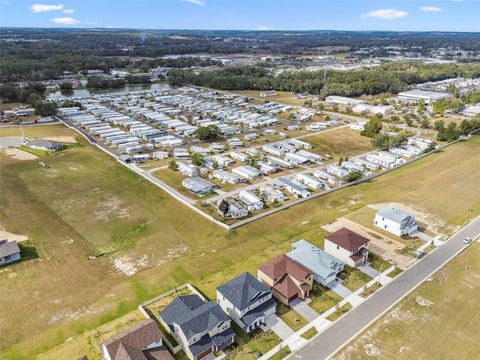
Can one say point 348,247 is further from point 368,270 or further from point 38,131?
point 38,131

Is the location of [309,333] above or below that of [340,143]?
below

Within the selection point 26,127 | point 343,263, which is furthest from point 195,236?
point 26,127

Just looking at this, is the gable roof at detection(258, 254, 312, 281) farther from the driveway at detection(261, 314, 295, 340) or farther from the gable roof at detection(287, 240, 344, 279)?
the driveway at detection(261, 314, 295, 340)

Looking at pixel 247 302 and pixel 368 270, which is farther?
pixel 368 270

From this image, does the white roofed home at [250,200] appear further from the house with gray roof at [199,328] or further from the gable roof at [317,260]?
the house with gray roof at [199,328]

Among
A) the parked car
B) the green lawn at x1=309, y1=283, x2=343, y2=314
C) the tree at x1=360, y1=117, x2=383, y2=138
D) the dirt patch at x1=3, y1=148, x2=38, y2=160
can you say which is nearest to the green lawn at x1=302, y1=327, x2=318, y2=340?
the green lawn at x1=309, y1=283, x2=343, y2=314

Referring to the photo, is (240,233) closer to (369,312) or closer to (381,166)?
(369,312)

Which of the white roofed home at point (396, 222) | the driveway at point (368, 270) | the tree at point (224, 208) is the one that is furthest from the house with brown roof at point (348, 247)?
the tree at point (224, 208)

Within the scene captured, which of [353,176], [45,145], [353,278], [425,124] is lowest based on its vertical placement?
[353,278]

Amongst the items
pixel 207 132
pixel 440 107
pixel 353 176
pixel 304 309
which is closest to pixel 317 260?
pixel 304 309
